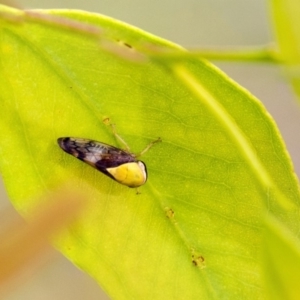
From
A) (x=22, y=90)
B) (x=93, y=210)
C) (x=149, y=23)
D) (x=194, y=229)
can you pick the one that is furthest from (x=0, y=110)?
(x=149, y=23)

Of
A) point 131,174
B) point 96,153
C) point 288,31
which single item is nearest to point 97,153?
point 96,153

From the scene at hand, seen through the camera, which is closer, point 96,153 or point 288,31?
point 288,31

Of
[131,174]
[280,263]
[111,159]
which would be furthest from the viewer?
[111,159]

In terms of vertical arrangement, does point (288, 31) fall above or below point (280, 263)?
above

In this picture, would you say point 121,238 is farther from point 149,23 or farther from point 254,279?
point 149,23

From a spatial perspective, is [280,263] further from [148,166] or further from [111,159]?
[111,159]

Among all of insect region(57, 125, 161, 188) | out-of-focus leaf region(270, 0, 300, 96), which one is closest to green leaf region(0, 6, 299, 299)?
insect region(57, 125, 161, 188)
